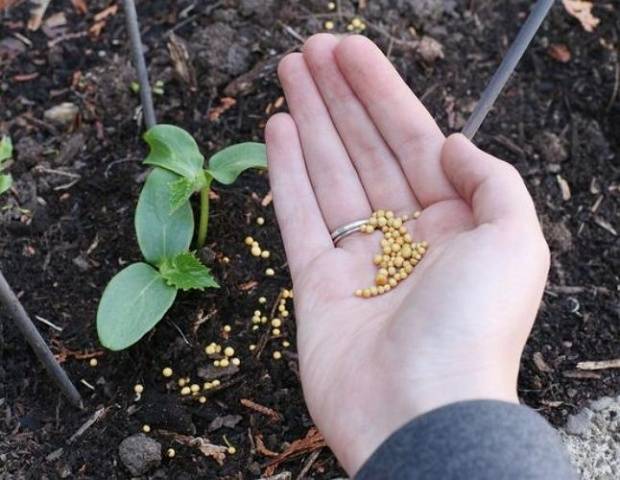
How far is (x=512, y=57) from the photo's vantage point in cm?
168

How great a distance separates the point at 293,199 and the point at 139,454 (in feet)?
2.24

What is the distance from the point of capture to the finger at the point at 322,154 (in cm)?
178

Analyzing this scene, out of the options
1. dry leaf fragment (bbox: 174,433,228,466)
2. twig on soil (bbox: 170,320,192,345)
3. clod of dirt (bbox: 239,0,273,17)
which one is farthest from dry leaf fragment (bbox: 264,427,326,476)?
clod of dirt (bbox: 239,0,273,17)

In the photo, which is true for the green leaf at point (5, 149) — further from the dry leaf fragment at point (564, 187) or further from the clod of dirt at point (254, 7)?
the dry leaf fragment at point (564, 187)

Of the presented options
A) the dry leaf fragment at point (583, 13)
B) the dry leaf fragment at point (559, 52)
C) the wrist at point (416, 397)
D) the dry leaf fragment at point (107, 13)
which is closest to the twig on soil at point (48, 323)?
the wrist at point (416, 397)

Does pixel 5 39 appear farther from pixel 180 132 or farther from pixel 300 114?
pixel 300 114

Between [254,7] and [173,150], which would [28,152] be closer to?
[173,150]

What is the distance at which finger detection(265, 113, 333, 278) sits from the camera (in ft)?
5.63

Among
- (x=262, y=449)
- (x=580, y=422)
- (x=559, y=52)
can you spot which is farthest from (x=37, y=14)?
(x=580, y=422)

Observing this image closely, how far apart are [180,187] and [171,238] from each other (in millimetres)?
158

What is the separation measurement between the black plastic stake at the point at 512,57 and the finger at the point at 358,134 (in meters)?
0.22

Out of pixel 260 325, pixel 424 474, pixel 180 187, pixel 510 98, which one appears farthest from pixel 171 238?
pixel 510 98

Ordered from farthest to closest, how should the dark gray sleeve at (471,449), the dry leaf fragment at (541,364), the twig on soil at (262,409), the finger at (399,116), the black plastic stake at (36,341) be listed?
1. the dry leaf fragment at (541,364)
2. the twig on soil at (262,409)
3. the finger at (399,116)
4. the black plastic stake at (36,341)
5. the dark gray sleeve at (471,449)

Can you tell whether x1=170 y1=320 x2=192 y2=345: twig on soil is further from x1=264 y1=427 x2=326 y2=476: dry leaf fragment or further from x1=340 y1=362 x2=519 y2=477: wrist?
x1=340 y1=362 x2=519 y2=477: wrist
